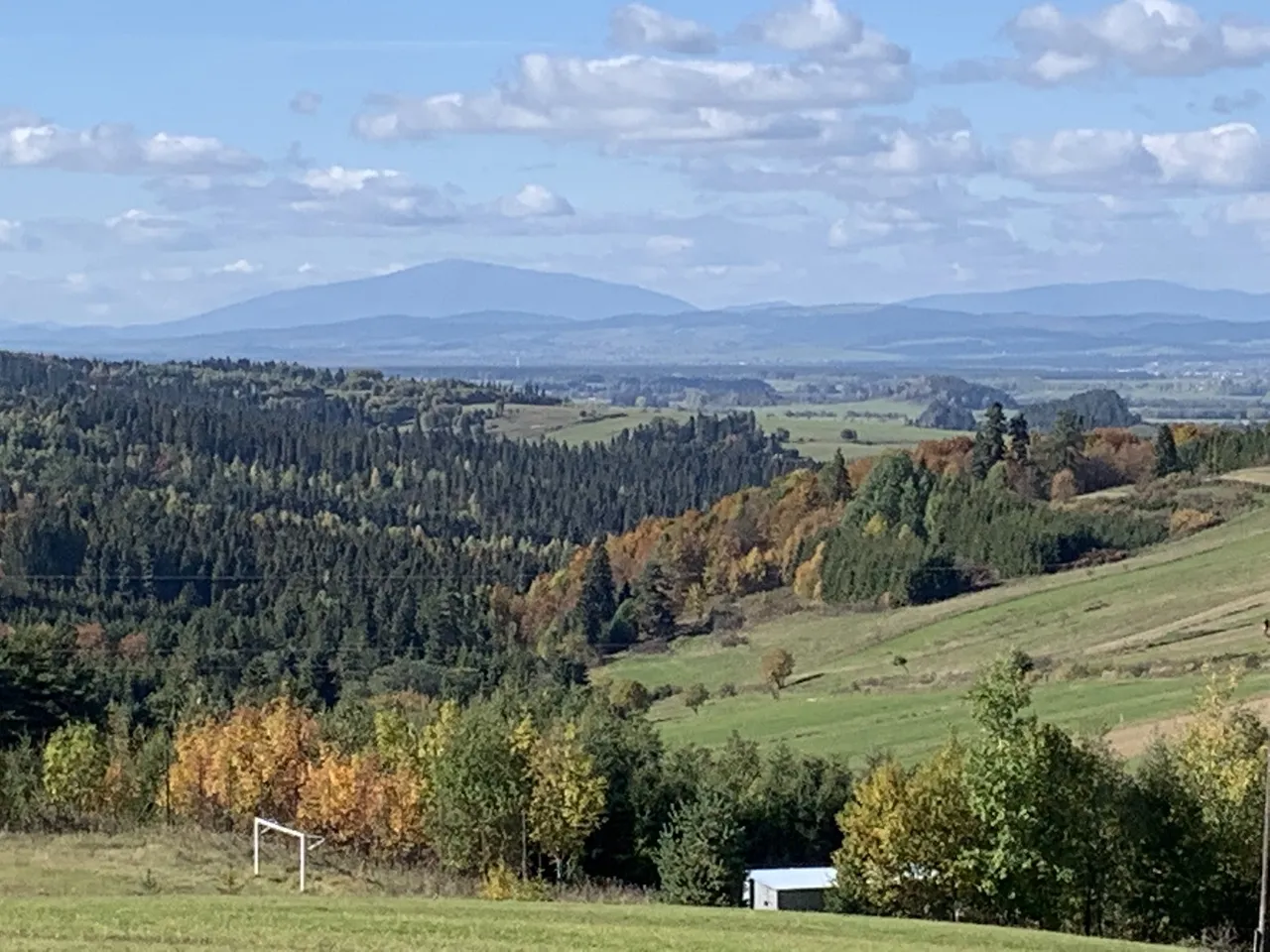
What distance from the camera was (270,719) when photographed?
6625 centimetres

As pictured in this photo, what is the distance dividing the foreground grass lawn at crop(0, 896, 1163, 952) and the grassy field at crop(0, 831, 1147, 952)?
0.03 m

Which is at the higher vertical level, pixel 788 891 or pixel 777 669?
pixel 788 891

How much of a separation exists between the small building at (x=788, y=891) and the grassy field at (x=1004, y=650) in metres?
14.3

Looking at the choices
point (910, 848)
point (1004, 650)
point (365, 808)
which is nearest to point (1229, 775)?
point (910, 848)

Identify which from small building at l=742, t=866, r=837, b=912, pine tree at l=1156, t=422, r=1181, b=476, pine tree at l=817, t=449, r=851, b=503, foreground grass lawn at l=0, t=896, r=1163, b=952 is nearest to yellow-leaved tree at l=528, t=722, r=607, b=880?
small building at l=742, t=866, r=837, b=912

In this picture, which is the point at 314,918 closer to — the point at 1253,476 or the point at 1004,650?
the point at 1004,650

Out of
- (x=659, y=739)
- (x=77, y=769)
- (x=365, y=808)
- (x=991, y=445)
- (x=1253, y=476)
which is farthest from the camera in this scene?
(x=991, y=445)

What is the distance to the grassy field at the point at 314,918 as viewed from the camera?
24.1 meters

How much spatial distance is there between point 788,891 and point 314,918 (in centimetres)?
2131

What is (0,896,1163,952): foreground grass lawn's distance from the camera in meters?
23.8

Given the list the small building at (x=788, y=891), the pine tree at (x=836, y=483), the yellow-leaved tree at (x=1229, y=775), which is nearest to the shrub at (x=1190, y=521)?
the pine tree at (x=836, y=483)

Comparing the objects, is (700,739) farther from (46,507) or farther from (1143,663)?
(46,507)

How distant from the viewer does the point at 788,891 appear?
45.9 metres

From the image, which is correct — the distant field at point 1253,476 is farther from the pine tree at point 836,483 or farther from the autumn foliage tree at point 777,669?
the autumn foliage tree at point 777,669
